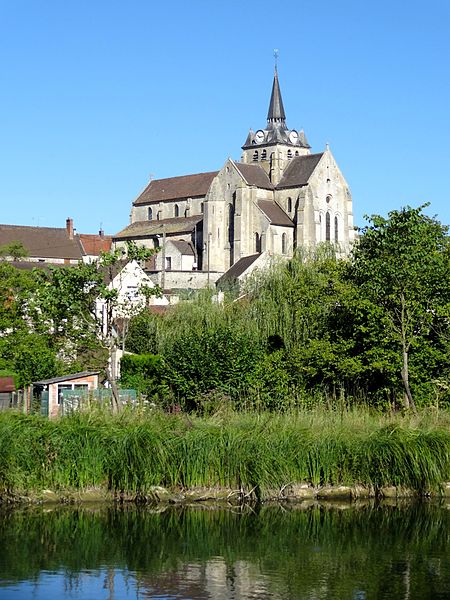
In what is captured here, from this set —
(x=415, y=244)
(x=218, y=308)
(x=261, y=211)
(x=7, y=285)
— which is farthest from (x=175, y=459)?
(x=261, y=211)

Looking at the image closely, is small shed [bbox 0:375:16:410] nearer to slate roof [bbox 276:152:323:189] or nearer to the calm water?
the calm water

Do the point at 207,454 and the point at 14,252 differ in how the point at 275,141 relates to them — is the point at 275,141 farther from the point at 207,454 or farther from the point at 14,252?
the point at 207,454

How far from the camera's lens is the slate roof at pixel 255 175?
333 feet

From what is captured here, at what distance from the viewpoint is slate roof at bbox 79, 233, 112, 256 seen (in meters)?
113

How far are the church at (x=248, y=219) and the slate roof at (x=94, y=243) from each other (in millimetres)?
2530

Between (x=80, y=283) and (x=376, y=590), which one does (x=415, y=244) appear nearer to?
(x=80, y=283)

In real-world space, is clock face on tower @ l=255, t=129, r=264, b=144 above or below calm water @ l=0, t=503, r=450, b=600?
above

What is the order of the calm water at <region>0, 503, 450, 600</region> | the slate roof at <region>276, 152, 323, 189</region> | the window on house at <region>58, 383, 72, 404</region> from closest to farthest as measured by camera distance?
the calm water at <region>0, 503, 450, 600</region> < the window on house at <region>58, 383, 72, 404</region> < the slate roof at <region>276, 152, 323, 189</region>

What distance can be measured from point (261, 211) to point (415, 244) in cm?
6791

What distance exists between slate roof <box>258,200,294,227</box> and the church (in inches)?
2.8

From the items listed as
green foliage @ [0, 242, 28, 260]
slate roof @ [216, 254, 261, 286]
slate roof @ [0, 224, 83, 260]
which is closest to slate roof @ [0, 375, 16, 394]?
green foliage @ [0, 242, 28, 260]

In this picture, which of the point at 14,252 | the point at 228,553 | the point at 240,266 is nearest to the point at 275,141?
the point at 240,266

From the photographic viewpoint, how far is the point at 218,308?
44844 mm

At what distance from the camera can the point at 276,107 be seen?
119688 mm
